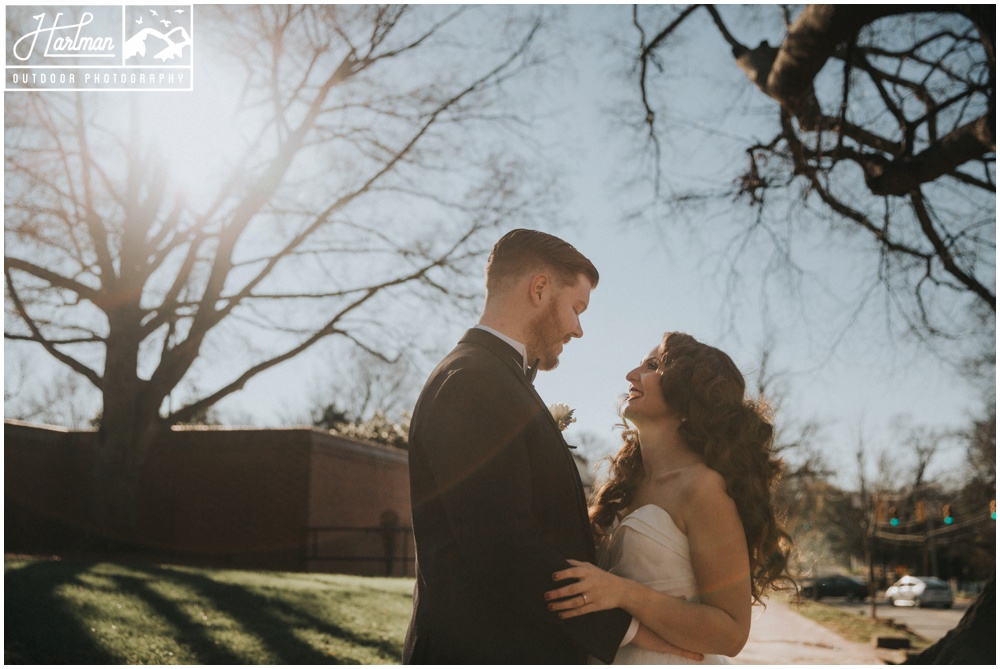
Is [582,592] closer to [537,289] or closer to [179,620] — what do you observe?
[537,289]

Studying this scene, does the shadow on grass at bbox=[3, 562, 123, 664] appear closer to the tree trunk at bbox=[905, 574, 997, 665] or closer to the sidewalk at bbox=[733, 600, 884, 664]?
Result: the tree trunk at bbox=[905, 574, 997, 665]

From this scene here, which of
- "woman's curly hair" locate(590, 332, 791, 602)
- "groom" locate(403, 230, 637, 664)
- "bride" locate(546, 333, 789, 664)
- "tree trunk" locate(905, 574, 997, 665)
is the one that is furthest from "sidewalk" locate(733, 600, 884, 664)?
"groom" locate(403, 230, 637, 664)

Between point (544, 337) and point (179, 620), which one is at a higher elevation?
point (544, 337)

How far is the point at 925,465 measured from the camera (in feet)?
190

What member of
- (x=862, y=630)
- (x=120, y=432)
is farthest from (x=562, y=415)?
(x=862, y=630)

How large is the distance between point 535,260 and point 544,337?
28cm

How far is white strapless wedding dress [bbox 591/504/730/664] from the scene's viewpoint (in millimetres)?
2947

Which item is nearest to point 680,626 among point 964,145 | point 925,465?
point 964,145

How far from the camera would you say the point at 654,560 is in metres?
3.01

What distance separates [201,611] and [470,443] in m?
7.54

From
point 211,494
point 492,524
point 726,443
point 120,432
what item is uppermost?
point 120,432

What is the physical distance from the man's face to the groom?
6 centimetres

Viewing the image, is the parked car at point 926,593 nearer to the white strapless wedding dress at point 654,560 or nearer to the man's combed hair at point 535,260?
the white strapless wedding dress at point 654,560

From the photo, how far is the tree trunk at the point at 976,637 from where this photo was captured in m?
5.96
